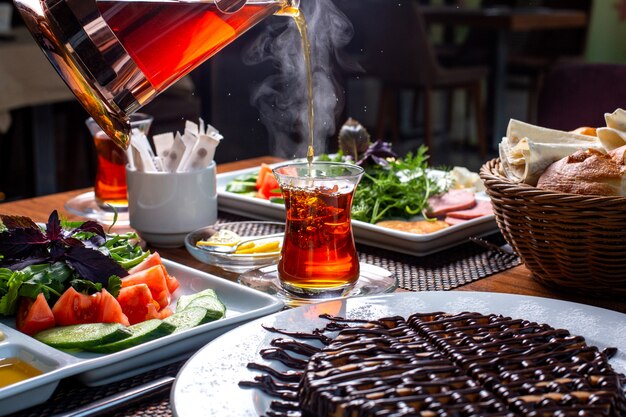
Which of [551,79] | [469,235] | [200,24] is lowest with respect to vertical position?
[469,235]

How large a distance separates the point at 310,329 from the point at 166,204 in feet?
2.00

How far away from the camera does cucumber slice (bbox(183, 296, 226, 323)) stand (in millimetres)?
1056

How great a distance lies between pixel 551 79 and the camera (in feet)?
8.00

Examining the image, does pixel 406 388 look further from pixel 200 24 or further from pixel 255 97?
pixel 255 97

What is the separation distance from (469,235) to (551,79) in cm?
108

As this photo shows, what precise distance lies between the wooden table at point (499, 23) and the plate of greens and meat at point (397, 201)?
3.43m

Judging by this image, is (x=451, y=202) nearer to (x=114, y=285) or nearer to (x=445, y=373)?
(x=114, y=285)

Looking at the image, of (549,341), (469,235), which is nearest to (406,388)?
(549,341)

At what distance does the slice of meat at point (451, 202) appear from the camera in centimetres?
165

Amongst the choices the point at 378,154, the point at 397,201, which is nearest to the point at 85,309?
the point at 397,201

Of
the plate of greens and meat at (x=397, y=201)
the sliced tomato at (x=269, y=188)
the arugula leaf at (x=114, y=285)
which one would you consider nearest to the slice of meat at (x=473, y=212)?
the plate of greens and meat at (x=397, y=201)

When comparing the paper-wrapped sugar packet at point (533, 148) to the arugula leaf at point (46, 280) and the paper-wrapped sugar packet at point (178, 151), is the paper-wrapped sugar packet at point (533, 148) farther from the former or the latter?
the arugula leaf at point (46, 280)

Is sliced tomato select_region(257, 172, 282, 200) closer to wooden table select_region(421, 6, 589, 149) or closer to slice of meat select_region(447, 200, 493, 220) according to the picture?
slice of meat select_region(447, 200, 493, 220)

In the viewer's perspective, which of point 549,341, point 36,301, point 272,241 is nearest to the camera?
point 549,341
